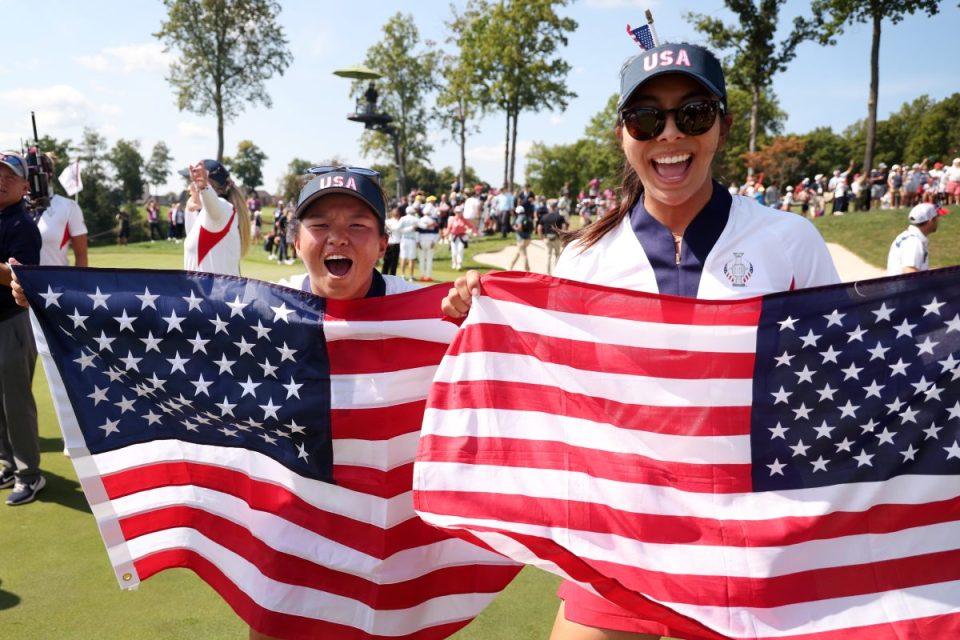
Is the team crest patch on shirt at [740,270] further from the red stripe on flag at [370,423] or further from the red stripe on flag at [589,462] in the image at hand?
the red stripe on flag at [370,423]

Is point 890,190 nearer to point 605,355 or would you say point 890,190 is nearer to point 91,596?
point 605,355

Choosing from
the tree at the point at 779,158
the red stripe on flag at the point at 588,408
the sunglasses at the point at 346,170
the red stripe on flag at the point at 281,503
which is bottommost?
the red stripe on flag at the point at 281,503

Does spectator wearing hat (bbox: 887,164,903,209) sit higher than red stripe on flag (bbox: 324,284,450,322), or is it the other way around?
spectator wearing hat (bbox: 887,164,903,209)

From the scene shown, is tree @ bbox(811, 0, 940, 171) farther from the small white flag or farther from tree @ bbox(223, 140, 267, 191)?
tree @ bbox(223, 140, 267, 191)

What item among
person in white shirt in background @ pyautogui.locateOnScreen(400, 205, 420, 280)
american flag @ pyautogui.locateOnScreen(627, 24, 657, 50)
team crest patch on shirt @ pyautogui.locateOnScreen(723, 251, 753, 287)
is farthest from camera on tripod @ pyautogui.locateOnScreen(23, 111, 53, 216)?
person in white shirt in background @ pyautogui.locateOnScreen(400, 205, 420, 280)

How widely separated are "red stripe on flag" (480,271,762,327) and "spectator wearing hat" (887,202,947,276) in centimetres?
736

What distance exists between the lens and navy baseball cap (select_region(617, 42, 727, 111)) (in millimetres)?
2518

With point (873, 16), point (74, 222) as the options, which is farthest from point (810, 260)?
point (873, 16)

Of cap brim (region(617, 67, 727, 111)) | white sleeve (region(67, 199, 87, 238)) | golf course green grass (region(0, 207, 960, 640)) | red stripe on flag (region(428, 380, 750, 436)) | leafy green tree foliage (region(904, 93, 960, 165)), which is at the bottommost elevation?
golf course green grass (region(0, 207, 960, 640))

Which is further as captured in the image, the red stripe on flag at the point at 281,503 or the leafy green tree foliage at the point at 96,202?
the leafy green tree foliage at the point at 96,202

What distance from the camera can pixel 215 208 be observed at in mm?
6117

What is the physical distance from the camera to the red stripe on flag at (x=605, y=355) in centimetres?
261

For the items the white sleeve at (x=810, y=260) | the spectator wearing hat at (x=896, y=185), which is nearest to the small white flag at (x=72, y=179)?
the white sleeve at (x=810, y=260)

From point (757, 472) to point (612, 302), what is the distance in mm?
764
